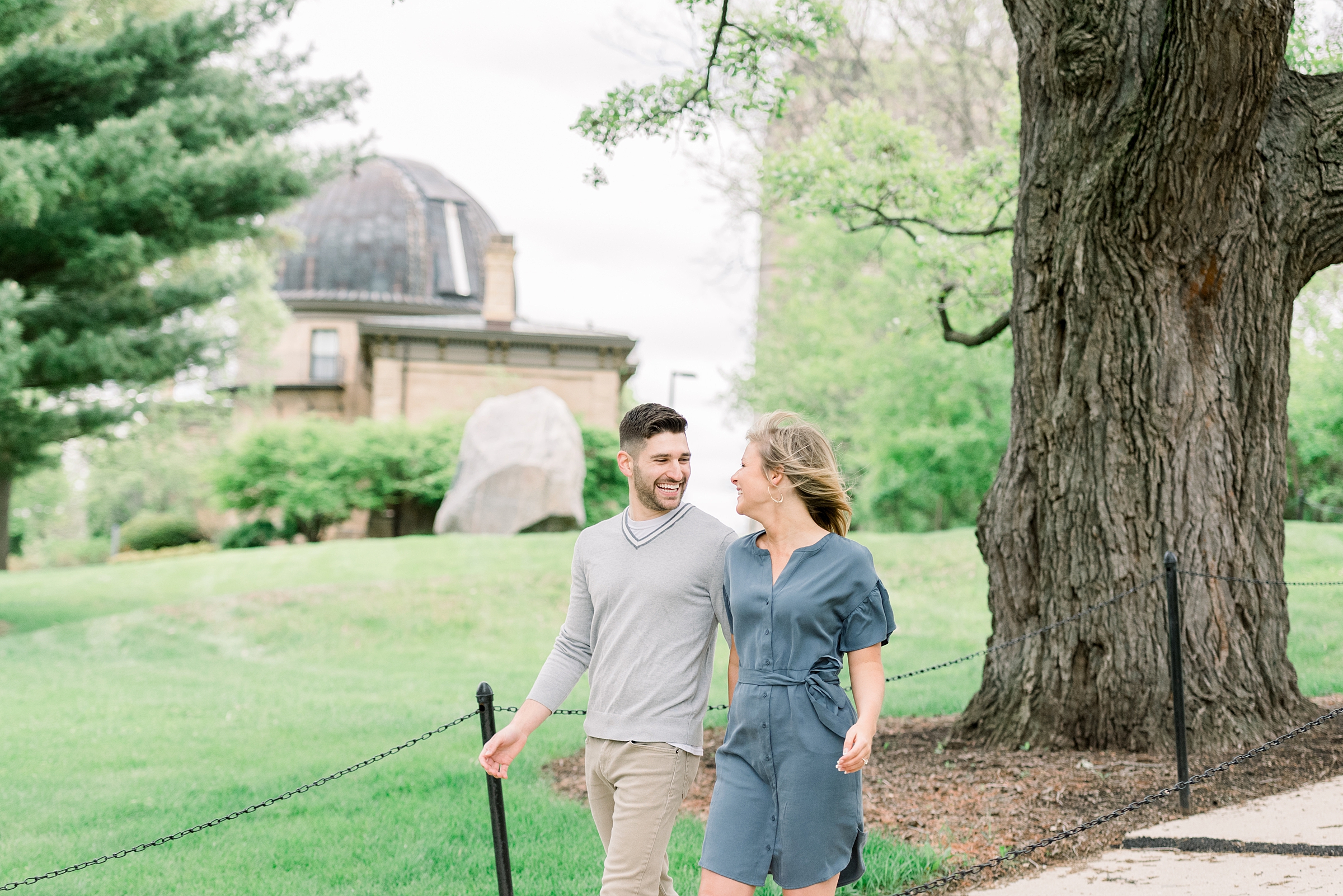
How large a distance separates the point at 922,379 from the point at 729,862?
849 inches

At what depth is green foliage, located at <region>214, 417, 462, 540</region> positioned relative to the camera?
28609 millimetres

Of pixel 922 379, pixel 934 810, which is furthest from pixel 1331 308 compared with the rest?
pixel 934 810

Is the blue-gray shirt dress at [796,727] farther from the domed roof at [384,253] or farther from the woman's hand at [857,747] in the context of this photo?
the domed roof at [384,253]

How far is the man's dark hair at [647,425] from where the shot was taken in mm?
3229

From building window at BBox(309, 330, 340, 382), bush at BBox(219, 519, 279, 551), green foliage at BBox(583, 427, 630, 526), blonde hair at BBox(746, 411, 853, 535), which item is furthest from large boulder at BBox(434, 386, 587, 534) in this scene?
blonde hair at BBox(746, 411, 853, 535)

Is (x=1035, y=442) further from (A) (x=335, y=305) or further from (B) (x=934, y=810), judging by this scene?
(A) (x=335, y=305)

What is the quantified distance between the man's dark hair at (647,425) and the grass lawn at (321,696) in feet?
7.96

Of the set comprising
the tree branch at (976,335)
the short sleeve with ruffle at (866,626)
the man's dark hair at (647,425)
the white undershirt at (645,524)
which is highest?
the tree branch at (976,335)

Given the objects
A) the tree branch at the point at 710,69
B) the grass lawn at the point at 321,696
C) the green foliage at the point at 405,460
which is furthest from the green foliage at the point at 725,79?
the green foliage at the point at 405,460

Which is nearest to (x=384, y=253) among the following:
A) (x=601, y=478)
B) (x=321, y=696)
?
(x=601, y=478)

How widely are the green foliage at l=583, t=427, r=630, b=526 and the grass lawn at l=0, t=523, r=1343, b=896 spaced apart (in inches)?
266

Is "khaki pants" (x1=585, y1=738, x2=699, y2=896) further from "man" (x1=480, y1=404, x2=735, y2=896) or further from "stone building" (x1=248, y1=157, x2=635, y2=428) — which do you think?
"stone building" (x1=248, y1=157, x2=635, y2=428)

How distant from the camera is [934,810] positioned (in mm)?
5598

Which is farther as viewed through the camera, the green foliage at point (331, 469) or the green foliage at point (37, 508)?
the green foliage at point (37, 508)
